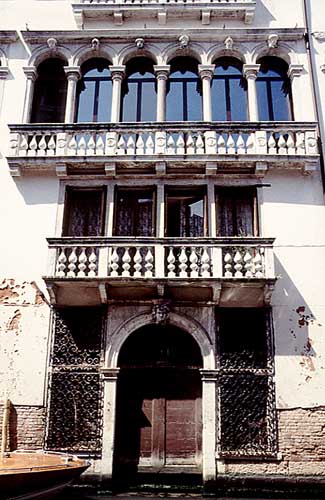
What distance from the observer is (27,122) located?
36.2ft

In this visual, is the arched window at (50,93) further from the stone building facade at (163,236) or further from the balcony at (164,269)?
the balcony at (164,269)

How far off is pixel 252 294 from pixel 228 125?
11.4 ft

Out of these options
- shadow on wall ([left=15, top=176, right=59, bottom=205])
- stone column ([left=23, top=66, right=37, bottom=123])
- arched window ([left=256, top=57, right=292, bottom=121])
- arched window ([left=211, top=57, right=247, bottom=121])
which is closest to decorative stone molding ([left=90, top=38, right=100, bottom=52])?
stone column ([left=23, top=66, right=37, bottom=123])

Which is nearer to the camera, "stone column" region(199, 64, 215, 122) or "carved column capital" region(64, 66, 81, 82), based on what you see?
"stone column" region(199, 64, 215, 122)

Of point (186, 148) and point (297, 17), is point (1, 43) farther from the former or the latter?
point (297, 17)

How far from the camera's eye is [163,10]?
11.8m

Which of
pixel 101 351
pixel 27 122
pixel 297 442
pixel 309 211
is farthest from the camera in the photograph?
pixel 27 122

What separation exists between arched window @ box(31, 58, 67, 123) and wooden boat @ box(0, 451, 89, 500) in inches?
279

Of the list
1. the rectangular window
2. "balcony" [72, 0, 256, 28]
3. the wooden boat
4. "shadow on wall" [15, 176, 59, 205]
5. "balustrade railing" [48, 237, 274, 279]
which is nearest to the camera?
the wooden boat

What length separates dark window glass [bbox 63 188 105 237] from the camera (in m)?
10.4

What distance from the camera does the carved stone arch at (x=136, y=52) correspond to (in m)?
11.5

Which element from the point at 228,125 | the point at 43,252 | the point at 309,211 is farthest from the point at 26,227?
the point at 309,211

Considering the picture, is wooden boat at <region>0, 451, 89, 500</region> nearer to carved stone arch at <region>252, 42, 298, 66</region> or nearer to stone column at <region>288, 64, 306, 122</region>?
stone column at <region>288, 64, 306, 122</region>

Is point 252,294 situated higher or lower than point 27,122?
Result: lower
